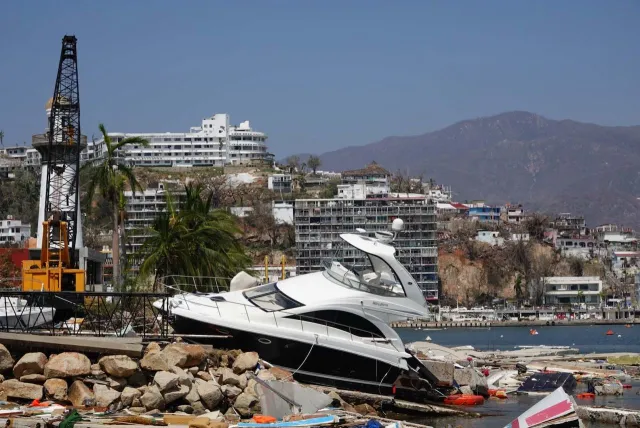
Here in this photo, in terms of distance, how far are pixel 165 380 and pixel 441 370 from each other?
33.0 feet

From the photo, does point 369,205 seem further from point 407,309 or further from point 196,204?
point 407,309

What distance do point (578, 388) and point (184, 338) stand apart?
15019 millimetres

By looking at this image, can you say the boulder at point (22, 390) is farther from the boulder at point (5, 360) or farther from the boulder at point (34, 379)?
the boulder at point (5, 360)

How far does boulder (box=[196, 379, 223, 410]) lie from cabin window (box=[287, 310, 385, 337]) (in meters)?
4.05

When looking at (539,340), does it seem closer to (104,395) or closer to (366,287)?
Answer: (366,287)

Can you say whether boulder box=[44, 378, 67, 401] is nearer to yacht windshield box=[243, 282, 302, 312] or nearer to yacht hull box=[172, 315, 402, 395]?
yacht hull box=[172, 315, 402, 395]

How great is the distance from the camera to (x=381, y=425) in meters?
22.1

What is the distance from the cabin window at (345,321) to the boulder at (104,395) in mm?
5672

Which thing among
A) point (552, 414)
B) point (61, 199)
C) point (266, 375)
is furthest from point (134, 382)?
point (61, 199)

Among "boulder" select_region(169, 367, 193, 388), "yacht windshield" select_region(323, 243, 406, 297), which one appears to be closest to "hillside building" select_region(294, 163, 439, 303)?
"yacht windshield" select_region(323, 243, 406, 297)

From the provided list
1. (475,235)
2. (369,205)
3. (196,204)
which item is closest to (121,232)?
(196,204)

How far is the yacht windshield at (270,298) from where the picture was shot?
27953mm

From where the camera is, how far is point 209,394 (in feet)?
78.0

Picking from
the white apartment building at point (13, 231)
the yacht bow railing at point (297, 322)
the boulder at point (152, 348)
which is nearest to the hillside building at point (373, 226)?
the white apartment building at point (13, 231)
